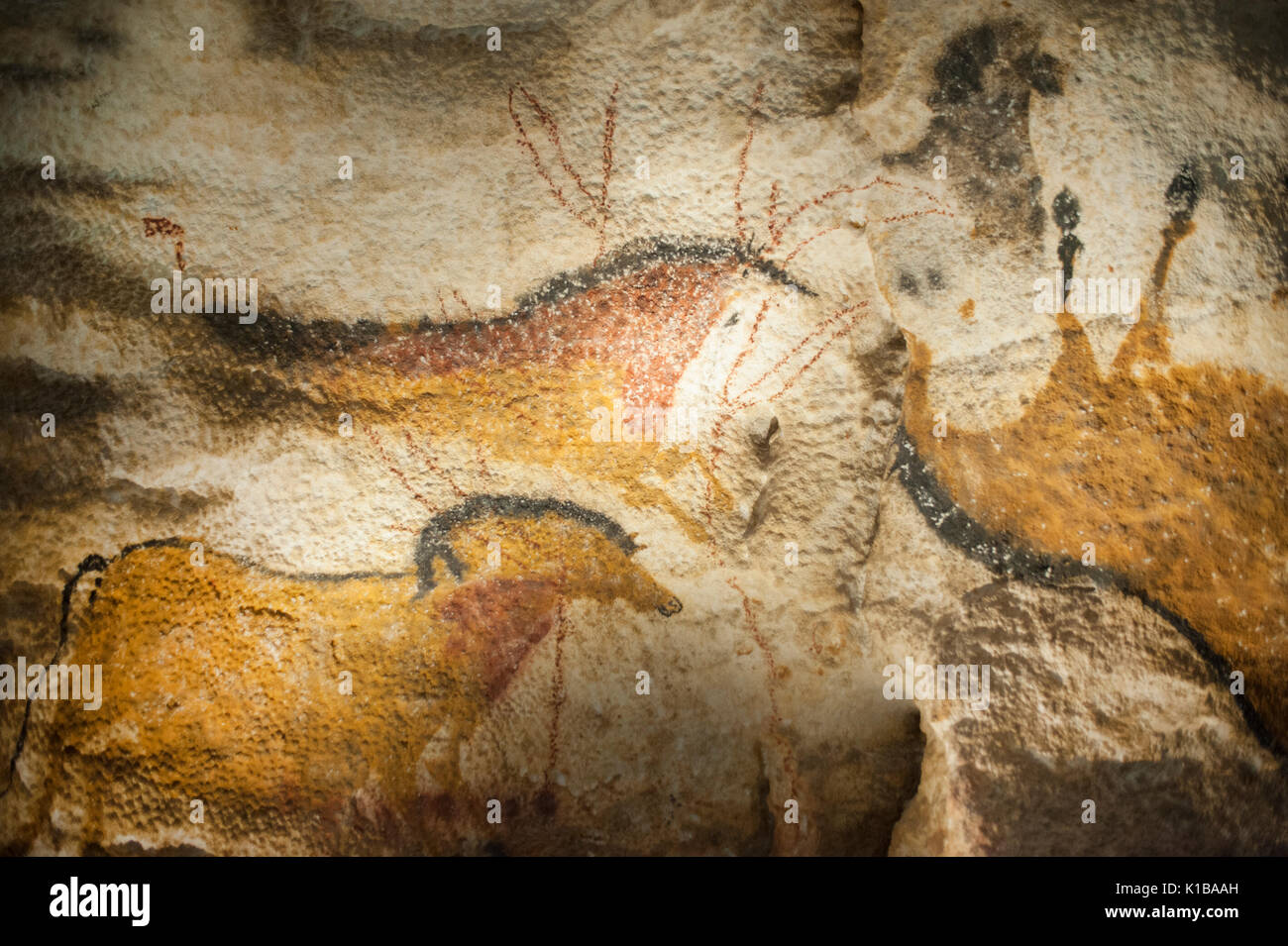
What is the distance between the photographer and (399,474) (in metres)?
1.81

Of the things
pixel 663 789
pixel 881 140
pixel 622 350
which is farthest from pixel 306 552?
pixel 881 140

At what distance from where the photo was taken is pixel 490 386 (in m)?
1.83

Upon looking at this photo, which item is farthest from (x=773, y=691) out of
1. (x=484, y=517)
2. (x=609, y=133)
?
(x=609, y=133)

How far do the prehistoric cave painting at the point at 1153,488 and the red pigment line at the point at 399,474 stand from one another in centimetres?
109

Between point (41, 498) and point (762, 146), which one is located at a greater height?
point (762, 146)

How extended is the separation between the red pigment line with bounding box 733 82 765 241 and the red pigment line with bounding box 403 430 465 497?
0.85 metres

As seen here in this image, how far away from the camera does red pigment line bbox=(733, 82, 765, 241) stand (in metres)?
1.79

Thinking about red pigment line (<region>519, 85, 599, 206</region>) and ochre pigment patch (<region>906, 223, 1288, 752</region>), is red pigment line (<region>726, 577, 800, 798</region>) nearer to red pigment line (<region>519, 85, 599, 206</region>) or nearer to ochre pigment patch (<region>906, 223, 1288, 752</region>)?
ochre pigment patch (<region>906, 223, 1288, 752</region>)

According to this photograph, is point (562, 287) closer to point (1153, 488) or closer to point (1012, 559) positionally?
point (1012, 559)

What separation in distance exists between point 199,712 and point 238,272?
96cm

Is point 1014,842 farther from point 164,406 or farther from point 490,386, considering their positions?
point 164,406

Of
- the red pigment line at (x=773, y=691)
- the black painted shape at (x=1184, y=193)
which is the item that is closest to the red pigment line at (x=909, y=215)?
the black painted shape at (x=1184, y=193)

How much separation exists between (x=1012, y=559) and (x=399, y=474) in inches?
53.8

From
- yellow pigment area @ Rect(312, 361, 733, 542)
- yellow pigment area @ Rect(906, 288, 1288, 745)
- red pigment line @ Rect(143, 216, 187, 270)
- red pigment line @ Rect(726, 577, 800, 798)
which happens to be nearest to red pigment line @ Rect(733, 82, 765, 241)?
yellow pigment area @ Rect(312, 361, 733, 542)
